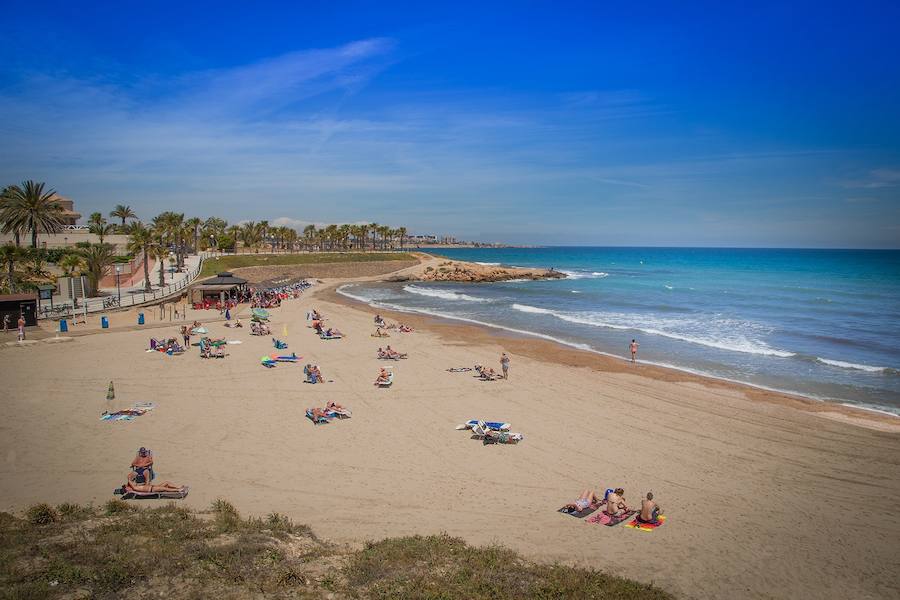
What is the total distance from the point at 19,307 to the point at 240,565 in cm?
2785

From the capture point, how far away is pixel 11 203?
38.0 m

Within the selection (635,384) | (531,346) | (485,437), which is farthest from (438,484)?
(531,346)

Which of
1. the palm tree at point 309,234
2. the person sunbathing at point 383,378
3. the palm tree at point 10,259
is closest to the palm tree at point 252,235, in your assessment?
the palm tree at point 309,234

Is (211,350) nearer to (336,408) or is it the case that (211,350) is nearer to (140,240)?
(336,408)

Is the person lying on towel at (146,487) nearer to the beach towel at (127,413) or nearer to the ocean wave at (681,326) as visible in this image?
the beach towel at (127,413)

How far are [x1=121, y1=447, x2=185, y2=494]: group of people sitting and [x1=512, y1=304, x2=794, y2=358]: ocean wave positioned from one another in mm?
26115

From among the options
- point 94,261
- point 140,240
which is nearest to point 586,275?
point 140,240

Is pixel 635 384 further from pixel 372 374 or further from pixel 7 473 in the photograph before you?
pixel 7 473

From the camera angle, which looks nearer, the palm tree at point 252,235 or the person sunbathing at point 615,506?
the person sunbathing at point 615,506

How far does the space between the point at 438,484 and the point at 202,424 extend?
7.22 m

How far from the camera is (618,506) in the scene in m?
9.80

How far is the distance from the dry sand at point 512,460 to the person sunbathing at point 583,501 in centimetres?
33

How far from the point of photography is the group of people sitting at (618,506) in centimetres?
961

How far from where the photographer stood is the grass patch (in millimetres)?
62675
